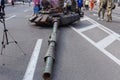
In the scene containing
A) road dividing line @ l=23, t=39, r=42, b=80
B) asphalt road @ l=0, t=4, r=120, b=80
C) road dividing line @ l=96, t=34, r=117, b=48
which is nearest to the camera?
road dividing line @ l=23, t=39, r=42, b=80

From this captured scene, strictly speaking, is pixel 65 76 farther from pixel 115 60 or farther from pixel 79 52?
pixel 79 52

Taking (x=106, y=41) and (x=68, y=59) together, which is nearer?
(x=68, y=59)

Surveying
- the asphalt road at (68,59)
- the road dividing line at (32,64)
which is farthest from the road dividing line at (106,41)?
the road dividing line at (32,64)

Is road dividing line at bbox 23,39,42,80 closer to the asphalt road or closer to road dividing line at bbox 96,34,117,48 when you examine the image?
the asphalt road

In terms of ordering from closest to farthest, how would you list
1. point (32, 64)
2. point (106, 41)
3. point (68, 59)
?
point (32, 64), point (68, 59), point (106, 41)

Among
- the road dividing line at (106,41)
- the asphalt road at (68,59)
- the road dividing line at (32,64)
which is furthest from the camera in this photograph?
the road dividing line at (106,41)

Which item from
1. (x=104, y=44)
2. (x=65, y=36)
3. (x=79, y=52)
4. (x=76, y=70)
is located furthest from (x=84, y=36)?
(x=76, y=70)

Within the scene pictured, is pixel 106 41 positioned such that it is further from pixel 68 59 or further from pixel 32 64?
pixel 32 64

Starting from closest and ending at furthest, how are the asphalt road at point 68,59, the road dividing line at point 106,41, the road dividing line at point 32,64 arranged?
1. the road dividing line at point 32,64
2. the asphalt road at point 68,59
3. the road dividing line at point 106,41

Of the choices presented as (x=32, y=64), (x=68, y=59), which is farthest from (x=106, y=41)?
(x=32, y=64)

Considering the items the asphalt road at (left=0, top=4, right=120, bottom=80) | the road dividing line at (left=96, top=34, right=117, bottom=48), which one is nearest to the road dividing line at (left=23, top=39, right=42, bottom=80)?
the asphalt road at (left=0, top=4, right=120, bottom=80)

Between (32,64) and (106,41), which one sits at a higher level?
(32,64)

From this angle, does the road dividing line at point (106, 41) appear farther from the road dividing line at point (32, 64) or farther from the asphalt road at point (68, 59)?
the road dividing line at point (32, 64)

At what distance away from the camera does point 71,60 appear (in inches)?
323
